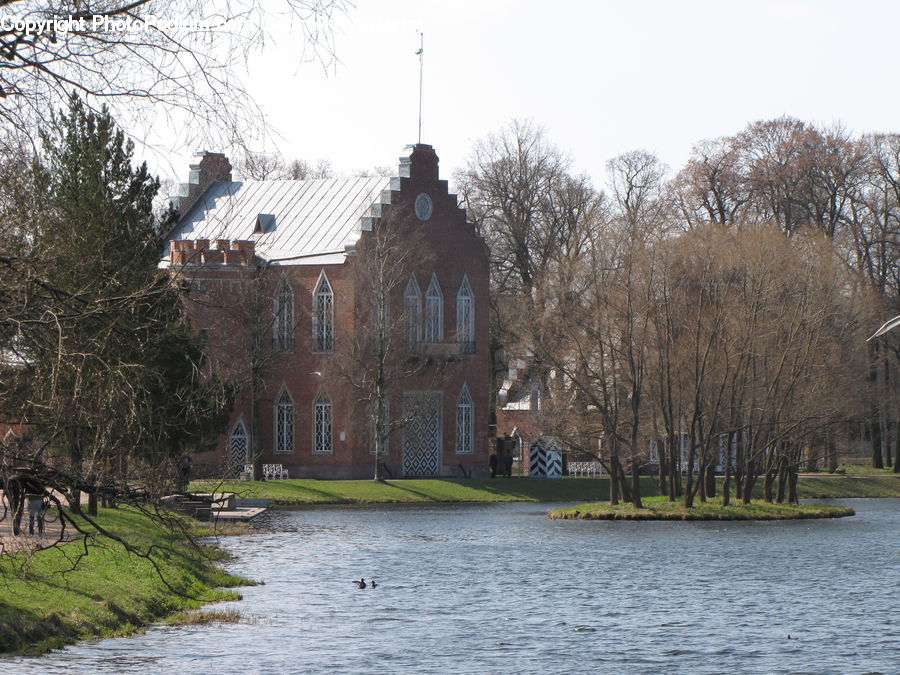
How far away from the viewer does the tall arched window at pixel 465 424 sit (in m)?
67.7

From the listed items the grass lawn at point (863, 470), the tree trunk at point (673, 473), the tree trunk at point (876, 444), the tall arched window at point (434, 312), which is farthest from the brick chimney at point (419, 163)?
the tree trunk at point (876, 444)

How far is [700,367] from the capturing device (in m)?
51.2

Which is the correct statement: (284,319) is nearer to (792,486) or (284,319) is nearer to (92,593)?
(792,486)

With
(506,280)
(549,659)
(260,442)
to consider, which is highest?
(506,280)

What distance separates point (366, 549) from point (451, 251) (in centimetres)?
3177

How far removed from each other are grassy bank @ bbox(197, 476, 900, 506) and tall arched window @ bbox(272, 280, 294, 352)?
257 inches

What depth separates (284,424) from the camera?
65.2m

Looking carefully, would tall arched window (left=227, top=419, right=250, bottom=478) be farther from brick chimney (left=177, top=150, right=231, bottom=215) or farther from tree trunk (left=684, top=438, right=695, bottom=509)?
tree trunk (left=684, top=438, right=695, bottom=509)

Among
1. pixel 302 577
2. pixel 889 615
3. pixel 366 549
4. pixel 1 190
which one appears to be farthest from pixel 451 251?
pixel 1 190

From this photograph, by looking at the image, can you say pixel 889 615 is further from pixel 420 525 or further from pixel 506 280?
pixel 506 280

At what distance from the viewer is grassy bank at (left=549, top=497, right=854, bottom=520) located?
49.1 metres

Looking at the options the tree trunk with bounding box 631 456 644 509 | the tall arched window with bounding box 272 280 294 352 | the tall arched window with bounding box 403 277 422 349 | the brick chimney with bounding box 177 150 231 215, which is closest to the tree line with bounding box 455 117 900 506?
the tree trunk with bounding box 631 456 644 509

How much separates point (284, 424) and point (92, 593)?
42.0 metres

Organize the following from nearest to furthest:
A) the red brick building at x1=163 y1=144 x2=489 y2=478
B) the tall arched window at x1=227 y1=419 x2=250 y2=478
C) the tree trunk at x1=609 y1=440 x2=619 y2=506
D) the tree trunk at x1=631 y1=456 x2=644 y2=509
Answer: the tree trunk at x1=631 y1=456 x2=644 y2=509
the tree trunk at x1=609 y1=440 x2=619 y2=506
the red brick building at x1=163 y1=144 x2=489 y2=478
the tall arched window at x1=227 y1=419 x2=250 y2=478
